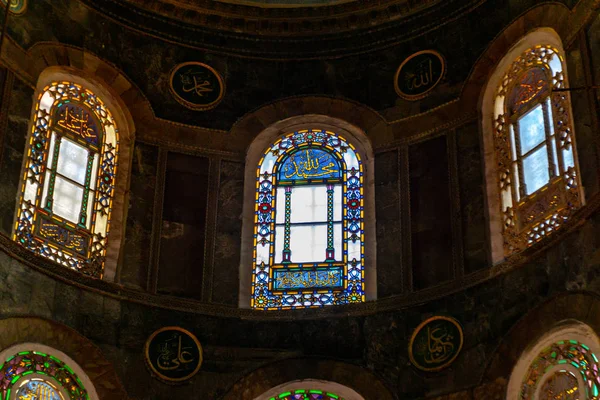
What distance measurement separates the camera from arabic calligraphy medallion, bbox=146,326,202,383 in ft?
49.4

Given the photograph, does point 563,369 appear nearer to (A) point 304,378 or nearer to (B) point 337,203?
(A) point 304,378

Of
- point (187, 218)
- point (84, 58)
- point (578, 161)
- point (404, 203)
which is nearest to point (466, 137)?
point (404, 203)

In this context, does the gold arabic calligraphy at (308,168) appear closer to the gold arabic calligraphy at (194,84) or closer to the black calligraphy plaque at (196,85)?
the black calligraphy plaque at (196,85)

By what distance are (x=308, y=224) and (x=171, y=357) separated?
2.61m

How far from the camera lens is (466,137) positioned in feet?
52.6

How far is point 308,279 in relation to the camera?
52.7ft

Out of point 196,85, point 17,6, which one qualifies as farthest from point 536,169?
point 17,6

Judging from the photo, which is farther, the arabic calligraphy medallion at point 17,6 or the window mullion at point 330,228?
the window mullion at point 330,228

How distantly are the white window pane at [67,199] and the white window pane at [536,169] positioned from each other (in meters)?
5.40

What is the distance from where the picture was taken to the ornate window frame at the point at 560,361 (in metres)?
12.9

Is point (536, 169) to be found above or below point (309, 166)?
below

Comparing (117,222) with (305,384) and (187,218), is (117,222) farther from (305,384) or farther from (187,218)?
(305,384)

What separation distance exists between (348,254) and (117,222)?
2.91 m

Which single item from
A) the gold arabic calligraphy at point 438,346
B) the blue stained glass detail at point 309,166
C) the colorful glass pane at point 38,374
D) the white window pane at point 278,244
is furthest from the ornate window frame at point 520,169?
the colorful glass pane at point 38,374
